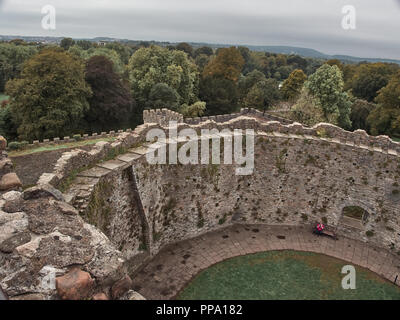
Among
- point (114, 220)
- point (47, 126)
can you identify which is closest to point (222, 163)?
point (114, 220)

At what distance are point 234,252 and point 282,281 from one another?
2760 mm

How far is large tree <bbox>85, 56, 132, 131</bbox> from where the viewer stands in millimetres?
34094

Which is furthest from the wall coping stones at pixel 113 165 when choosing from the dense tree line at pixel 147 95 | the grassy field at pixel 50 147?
the dense tree line at pixel 147 95

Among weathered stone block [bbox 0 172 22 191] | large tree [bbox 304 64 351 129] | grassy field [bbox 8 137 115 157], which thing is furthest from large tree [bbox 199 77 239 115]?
weathered stone block [bbox 0 172 22 191]

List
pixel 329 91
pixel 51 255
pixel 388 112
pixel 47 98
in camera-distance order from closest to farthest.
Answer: pixel 51 255, pixel 47 98, pixel 329 91, pixel 388 112

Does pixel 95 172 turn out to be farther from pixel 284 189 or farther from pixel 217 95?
pixel 217 95

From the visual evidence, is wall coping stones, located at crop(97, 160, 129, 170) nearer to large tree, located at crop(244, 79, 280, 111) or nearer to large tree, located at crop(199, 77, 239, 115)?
large tree, located at crop(199, 77, 239, 115)

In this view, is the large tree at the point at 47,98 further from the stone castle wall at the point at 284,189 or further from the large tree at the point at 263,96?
the large tree at the point at 263,96

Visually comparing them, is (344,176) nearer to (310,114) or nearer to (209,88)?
(310,114)

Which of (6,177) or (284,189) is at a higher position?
(6,177)

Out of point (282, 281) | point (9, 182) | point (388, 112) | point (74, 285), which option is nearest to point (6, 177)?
point (9, 182)

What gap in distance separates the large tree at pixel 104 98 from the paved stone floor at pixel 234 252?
22217 millimetres

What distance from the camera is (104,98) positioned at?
34.3 metres

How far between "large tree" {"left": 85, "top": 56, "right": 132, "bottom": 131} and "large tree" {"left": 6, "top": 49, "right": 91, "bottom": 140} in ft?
13.3
